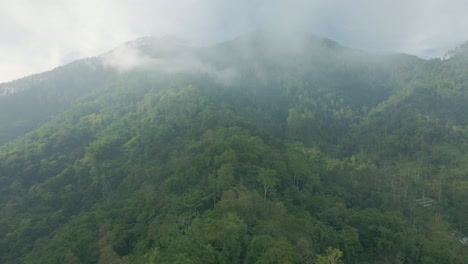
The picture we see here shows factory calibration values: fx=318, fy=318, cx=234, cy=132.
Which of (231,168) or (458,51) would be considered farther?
(458,51)

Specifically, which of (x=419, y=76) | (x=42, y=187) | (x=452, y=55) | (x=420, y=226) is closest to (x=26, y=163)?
(x=42, y=187)

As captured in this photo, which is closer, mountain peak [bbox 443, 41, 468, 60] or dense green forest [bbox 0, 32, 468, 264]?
dense green forest [bbox 0, 32, 468, 264]

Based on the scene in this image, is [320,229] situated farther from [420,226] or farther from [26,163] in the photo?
[26,163]

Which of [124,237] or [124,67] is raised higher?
[124,67]

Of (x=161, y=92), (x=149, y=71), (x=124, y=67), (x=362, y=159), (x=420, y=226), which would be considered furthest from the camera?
(x=124, y=67)

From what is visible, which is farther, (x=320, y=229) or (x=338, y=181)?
(x=338, y=181)

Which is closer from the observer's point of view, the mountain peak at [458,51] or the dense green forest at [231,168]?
the dense green forest at [231,168]

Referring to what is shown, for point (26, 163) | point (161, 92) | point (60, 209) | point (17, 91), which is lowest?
point (60, 209)

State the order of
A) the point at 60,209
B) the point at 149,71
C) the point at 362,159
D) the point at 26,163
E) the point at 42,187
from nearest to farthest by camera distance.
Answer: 1. the point at 60,209
2. the point at 42,187
3. the point at 26,163
4. the point at 362,159
5. the point at 149,71
